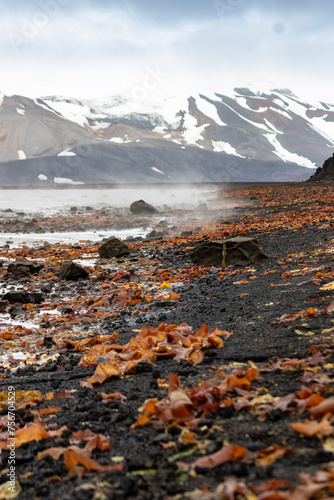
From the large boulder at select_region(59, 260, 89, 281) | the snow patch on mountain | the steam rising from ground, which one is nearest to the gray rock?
the large boulder at select_region(59, 260, 89, 281)

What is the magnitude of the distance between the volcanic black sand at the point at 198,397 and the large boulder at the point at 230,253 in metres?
2.12

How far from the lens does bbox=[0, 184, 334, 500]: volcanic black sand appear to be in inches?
111

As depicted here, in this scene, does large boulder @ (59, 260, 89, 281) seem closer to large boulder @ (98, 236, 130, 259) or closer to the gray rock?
the gray rock

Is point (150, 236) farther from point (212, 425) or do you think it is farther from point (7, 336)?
point (212, 425)

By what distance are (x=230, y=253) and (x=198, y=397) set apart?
8810 mm

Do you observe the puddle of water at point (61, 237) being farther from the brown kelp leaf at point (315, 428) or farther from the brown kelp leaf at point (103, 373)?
the brown kelp leaf at point (315, 428)

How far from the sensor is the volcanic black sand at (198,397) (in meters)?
2.83

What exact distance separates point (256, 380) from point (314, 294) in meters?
3.26

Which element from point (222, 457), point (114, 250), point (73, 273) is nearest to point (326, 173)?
point (114, 250)

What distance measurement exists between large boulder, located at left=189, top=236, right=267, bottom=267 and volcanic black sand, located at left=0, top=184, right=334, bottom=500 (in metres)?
2.12

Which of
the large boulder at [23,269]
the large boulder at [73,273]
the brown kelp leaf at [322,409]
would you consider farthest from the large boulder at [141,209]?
the brown kelp leaf at [322,409]

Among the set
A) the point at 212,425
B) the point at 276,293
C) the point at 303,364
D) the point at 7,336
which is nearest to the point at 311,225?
the point at 276,293

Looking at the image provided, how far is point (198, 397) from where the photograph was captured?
384 cm

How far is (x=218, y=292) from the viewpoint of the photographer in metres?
9.27
